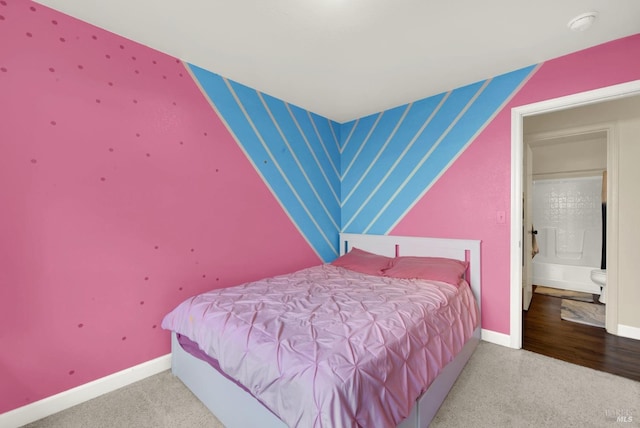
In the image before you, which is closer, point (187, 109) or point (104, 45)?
point (104, 45)

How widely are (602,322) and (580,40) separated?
2.87m

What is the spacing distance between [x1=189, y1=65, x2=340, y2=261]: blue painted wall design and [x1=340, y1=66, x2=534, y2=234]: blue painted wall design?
277 millimetres

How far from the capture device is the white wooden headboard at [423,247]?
8.86 feet

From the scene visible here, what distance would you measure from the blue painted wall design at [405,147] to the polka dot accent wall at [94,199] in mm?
1818

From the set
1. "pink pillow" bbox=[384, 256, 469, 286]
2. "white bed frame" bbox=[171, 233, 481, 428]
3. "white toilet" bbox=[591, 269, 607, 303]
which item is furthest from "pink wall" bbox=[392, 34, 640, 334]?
"white toilet" bbox=[591, 269, 607, 303]

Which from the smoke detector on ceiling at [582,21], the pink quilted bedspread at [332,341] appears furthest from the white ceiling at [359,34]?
the pink quilted bedspread at [332,341]

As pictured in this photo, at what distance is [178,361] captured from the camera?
2.02 metres

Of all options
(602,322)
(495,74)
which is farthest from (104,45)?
(602,322)

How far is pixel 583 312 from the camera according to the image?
10.9ft

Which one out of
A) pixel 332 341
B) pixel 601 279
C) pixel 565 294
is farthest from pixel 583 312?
pixel 332 341

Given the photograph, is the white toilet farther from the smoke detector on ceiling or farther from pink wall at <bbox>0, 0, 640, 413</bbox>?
the smoke detector on ceiling

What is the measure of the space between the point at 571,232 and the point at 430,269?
3.69 m

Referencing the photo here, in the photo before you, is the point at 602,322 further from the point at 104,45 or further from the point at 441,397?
the point at 104,45

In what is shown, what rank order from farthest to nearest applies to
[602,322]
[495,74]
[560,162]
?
1. [560,162]
2. [602,322]
3. [495,74]
